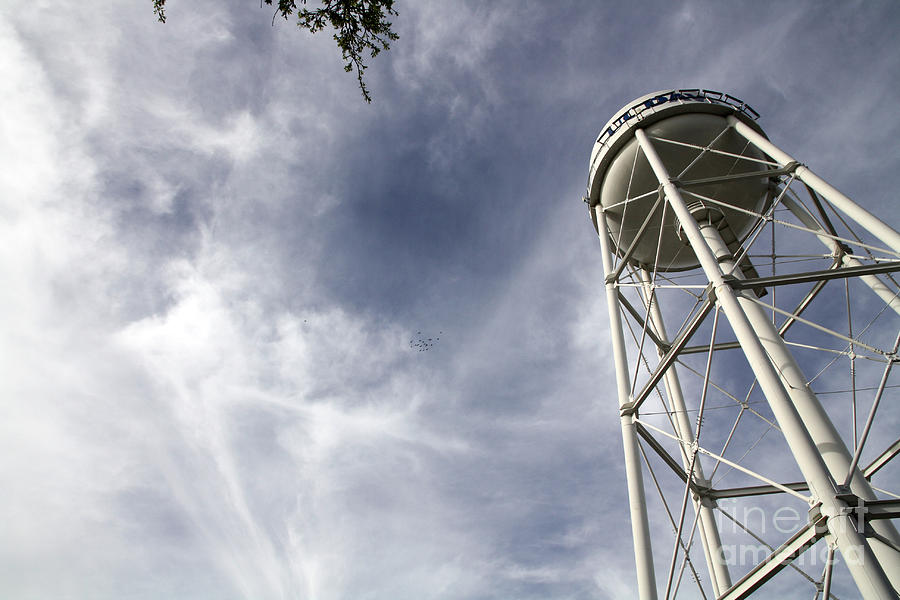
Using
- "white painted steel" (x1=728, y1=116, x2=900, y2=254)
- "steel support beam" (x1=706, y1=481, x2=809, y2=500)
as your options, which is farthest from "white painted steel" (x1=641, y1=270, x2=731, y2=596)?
"white painted steel" (x1=728, y1=116, x2=900, y2=254)

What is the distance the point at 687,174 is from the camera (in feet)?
47.1

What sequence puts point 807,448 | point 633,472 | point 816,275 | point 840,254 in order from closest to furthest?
point 807,448
point 816,275
point 633,472
point 840,254

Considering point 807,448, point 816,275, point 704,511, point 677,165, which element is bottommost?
point 807,448

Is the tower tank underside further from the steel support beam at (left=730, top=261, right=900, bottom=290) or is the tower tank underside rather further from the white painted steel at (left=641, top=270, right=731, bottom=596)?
the steel support beam at (left=730, top=261, right=900, bottom=290)

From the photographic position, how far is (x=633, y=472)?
9898 mm

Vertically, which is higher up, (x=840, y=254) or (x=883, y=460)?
(x=840, y=254)

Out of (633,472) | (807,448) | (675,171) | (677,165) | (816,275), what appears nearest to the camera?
(807,448)

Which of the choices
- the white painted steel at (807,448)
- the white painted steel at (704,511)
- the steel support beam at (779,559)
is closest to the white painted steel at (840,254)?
the white painted steel at (807,448)

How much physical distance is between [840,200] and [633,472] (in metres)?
6.73

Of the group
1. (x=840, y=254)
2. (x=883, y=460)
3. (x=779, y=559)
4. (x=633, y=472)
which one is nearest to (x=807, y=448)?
(x=779, y=559)

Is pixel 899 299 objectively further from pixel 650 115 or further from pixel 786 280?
pixel 650 115

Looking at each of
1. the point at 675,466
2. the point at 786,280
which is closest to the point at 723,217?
the point at 786,280

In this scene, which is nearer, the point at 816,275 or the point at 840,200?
the point at 816,275

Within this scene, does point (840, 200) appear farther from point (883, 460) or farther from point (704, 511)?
point (704, 511)
